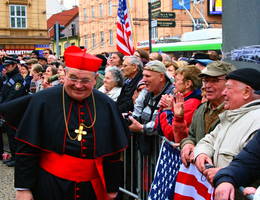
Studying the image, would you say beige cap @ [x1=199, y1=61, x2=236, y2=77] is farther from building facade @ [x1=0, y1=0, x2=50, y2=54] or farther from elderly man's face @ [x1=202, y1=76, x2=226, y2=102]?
building facade @ [x1=0, y1=0, x2=50, y2=54]

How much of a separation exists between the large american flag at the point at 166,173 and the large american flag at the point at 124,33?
206 inches

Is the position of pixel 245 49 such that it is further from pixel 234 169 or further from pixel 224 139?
pixel 234 169

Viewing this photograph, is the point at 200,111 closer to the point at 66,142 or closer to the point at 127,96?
the point at 66,142

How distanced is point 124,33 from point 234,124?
654 centimetres

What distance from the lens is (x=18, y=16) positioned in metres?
39.9

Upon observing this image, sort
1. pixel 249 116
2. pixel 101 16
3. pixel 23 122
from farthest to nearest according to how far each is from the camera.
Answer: pixel 101 16 → pixel 23 122 → pixel 249 116

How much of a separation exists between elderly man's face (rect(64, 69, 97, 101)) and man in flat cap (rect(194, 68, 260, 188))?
1061 millimetres

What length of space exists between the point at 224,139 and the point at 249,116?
26cm

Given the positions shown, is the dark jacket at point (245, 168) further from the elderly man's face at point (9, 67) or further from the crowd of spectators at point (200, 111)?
the elderly man's face at point (9, 67)

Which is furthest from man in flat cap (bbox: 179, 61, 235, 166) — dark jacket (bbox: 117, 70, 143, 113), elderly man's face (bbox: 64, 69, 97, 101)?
dark jacket (bbox: 117, 70, 143, 113)

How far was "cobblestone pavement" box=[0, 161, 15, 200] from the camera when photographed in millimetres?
6103

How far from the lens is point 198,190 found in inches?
137

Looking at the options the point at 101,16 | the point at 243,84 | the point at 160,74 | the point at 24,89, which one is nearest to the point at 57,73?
the point at 24,89

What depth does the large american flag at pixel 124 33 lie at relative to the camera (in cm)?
924
